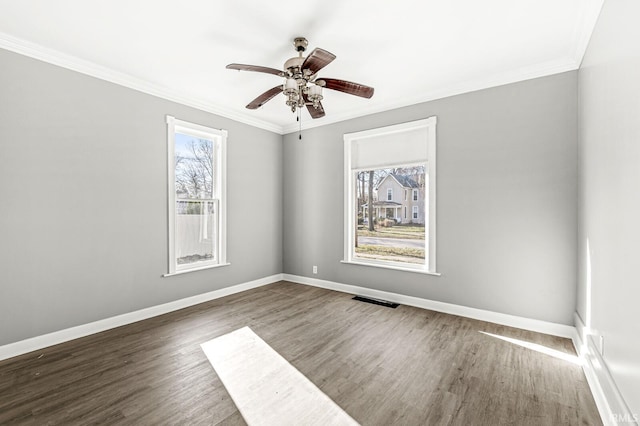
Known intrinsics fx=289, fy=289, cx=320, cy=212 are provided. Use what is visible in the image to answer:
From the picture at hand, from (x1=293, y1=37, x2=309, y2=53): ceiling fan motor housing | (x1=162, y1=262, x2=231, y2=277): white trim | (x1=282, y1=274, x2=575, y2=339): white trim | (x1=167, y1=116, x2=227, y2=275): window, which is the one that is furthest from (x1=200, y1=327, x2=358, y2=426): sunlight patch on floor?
(x1=293, y1=37, x2=309, y2=53): ceiling fan motor housing

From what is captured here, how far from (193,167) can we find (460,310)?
4.10m

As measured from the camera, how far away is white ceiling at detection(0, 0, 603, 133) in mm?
2268

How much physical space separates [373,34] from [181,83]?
241cm

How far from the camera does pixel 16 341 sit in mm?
2664

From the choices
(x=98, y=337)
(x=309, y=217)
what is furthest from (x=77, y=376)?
(x=309, y=217)

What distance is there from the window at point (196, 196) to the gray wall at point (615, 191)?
13.9 feet

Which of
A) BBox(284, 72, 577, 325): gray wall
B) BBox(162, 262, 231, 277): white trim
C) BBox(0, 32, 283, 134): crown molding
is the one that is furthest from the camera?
BBox(162, 262, 231, 277): white trim

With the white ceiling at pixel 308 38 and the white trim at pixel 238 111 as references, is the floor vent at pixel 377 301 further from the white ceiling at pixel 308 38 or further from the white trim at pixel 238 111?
the white ceiling at pixel 308 38

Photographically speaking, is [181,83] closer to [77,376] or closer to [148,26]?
[148,26]

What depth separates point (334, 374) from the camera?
7.74 feet

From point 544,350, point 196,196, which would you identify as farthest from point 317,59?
point 544,350

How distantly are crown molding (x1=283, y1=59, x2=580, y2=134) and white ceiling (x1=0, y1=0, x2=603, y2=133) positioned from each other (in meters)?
0.01

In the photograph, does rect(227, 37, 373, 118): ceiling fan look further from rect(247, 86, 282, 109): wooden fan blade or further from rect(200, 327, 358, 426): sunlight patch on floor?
rect(200, 327, 358, 426): sunlight patch on floor

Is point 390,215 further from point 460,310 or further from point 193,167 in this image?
point 193,167
